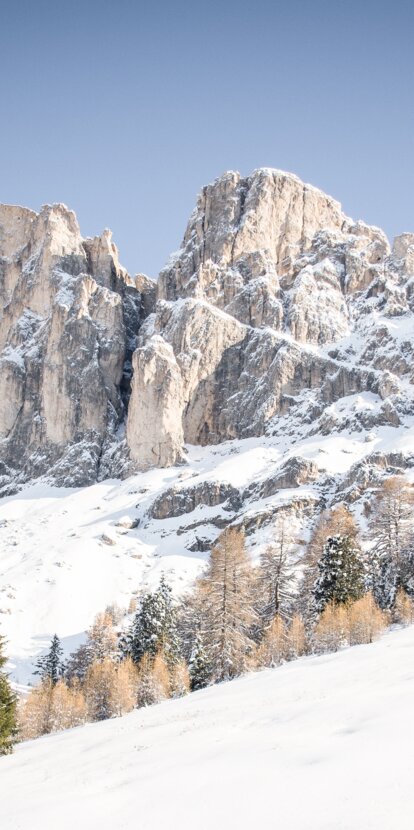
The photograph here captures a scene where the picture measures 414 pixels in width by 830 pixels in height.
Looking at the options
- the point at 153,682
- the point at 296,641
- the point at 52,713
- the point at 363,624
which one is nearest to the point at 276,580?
the point at 296,641

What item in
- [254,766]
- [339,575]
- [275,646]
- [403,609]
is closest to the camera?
[254,766]

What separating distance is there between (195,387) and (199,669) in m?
117

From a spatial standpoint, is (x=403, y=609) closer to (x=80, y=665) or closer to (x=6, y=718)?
(x=6, y=718)

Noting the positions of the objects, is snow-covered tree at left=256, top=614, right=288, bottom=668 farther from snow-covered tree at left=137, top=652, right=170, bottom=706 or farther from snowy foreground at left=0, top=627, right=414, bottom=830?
Answer: snowy foreground at left=0, top=627, right=414, bottom=830

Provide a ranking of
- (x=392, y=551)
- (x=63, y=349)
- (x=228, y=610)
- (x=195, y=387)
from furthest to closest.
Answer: (x=63, y=349) → (x=195, y=387) → (x=392, y=551) → (x=228, y=610)

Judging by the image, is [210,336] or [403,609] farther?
[210,336]

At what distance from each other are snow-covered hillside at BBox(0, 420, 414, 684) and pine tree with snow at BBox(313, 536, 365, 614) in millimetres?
49048

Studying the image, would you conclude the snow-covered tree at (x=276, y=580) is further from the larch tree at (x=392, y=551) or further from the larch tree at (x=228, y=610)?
the larch tree at (x=392, y=551)

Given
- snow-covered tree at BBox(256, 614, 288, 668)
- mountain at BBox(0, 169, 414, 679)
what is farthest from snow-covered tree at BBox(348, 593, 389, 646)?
mountain at BBox(0, 169, 414, 679)

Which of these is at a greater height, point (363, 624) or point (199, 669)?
point (363, 624)

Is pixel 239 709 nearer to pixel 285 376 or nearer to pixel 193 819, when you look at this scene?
pixel 193 819

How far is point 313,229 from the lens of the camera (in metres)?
185

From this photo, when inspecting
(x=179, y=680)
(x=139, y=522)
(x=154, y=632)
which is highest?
(x=154, y=632)

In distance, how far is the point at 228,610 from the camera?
40.1 m
